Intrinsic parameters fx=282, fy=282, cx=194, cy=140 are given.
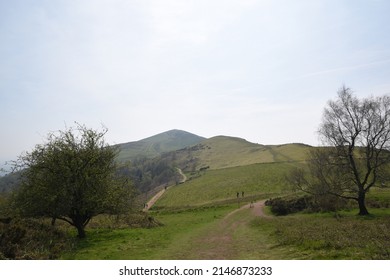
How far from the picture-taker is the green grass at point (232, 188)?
7194cm

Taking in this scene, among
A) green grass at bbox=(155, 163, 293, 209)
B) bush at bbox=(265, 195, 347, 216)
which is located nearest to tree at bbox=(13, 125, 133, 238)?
bush at bbox=(265, 195, 347, 216)

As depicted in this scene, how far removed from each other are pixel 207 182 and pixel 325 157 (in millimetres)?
59972

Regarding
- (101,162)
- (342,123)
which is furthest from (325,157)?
(101,162)

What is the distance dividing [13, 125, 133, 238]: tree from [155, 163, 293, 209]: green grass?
151 ft

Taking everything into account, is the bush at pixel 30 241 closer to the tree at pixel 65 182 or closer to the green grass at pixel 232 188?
the tree at pixel 65 182

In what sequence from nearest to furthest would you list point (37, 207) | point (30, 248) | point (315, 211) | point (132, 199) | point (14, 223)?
point (30, 248) < point (14, 223) < point (37, 207) < point (132, 199) < point (315, 211)

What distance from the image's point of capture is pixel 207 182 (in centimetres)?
9419

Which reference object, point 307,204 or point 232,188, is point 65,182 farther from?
point 232,188

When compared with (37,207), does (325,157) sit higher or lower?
higher

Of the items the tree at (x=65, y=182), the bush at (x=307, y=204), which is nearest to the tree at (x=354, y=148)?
the bush at (x=307, y=204)

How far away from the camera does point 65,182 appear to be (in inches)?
997

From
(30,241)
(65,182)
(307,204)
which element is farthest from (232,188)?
(30,241)

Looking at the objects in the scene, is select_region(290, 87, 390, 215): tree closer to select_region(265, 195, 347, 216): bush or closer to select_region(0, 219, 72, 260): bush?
select_region(265, 195, 347, 216): bush
